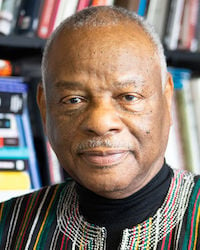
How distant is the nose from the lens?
1.02m

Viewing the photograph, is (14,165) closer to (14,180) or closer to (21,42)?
(14,180)

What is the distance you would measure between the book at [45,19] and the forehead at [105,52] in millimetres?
545

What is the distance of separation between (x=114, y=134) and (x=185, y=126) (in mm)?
807

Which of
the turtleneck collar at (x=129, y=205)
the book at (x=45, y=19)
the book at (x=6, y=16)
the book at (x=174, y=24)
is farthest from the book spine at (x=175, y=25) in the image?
the turtleneck collar at (x=129, y=205)

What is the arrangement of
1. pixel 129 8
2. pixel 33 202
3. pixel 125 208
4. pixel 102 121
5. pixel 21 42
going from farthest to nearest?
pixel 129 8
pixel 21 42
pixel 33 202
pixel 125 208
pixel 102 121

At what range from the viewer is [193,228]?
107 cm

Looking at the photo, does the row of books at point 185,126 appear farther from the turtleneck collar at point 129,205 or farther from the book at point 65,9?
the turtleneck collar at point 129,205

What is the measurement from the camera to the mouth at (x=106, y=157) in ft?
3.41

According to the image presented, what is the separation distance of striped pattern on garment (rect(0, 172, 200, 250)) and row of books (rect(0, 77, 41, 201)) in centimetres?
31

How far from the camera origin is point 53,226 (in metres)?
1.21

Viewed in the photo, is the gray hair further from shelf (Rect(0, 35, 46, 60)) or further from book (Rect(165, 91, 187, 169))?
book (Rect(165, 91, 187, 169))

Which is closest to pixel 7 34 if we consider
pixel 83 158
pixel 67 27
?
pixel 67 27

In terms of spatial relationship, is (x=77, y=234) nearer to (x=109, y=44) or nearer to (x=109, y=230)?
(x=109, y=230)

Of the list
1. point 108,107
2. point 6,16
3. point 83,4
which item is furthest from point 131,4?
point 108,107
